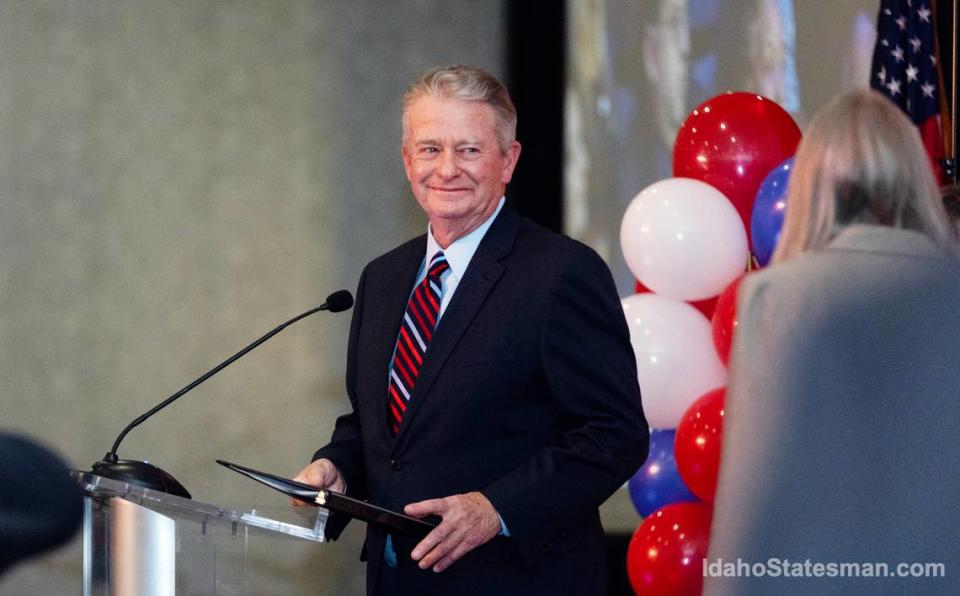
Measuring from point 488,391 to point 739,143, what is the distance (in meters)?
1.65

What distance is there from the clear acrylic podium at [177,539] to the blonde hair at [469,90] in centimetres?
84

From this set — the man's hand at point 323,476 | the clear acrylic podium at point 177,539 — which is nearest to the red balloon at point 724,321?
the man's hand at point 323,476

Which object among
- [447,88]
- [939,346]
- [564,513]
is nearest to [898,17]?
[447,88]

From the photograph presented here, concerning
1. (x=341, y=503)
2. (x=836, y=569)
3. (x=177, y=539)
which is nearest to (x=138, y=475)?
(x=177, y=539)

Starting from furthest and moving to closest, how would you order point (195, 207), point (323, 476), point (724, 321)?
point (195, 207) < point (724, 321) < point (323, 476)

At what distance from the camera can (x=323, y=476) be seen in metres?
2.38

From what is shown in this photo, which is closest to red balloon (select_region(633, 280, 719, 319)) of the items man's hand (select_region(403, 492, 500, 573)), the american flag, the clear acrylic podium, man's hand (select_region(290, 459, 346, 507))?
the american flag

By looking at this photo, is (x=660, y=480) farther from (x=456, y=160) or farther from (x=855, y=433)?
(x=855, y=433)

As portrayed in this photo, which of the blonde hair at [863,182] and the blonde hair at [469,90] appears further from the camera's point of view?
the blonde hair at [469,90]

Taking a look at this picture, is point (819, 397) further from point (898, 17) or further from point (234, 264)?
point (234, 264)

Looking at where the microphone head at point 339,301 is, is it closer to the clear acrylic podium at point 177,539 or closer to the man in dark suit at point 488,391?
the man in dark suit at point 488,391

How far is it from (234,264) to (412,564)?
2.93 m

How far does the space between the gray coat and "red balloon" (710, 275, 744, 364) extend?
1.82 meters

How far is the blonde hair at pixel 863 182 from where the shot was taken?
5.19 feet
